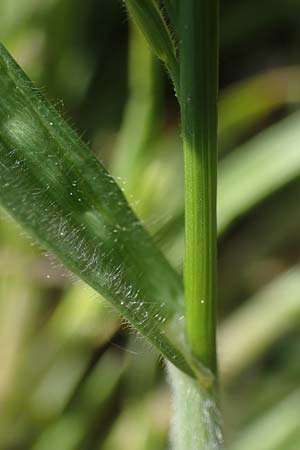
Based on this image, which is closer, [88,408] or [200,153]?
[200,153]

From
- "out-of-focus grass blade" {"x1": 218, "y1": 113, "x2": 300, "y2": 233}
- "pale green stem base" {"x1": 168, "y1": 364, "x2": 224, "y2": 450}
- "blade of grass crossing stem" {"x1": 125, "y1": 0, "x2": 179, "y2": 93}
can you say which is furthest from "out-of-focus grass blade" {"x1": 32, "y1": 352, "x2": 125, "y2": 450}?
"blade of grass crossing stem" {"x1": 125, "y1": 0, "x2": 179, "y2": 93}

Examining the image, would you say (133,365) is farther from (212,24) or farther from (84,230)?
(212,24)

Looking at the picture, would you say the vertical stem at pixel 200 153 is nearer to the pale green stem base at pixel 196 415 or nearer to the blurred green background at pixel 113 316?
the pale green stem base at pixel 196 415

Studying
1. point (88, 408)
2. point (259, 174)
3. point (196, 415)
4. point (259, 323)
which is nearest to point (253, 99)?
point (259, 174)

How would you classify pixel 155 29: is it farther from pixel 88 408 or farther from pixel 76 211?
pixel 88 408

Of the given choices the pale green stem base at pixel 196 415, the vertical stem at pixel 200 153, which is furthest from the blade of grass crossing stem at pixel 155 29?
the pale green stem base at pixel 196 415

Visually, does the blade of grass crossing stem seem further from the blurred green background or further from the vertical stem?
the blurred green background

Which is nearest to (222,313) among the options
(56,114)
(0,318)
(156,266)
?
(0,318)
